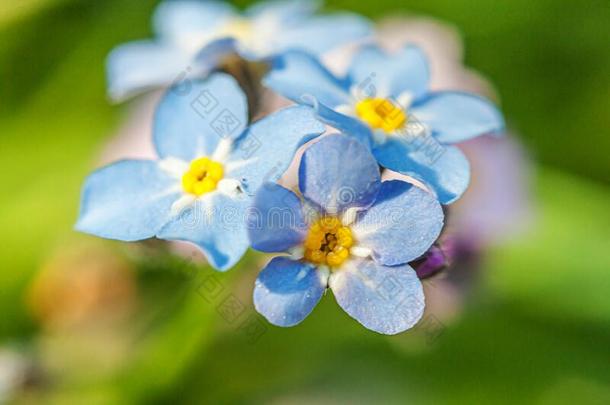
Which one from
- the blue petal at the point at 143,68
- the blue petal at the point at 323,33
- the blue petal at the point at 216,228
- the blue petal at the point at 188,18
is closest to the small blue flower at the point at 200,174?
the blue petal at the point at 216,228

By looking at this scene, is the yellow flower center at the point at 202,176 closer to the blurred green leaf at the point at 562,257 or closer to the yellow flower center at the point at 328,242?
the yellow flower center at the point at 328,242

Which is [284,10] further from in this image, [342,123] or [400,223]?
[400,223]

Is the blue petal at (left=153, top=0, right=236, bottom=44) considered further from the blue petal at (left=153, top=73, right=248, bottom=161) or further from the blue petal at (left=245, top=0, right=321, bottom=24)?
the blue petal at (left=153, top=73, right=248, bottom=161)

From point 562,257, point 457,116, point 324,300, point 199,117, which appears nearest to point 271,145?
point 199,117

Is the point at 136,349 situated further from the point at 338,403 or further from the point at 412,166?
the point at 412,166

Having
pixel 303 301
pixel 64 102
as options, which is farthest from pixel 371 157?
pixel 64 102

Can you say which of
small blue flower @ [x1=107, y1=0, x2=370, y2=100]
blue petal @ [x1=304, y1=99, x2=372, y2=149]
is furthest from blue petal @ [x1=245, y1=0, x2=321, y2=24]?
blue petal @ [x1=304, y1=99, x2=372, y2=149]

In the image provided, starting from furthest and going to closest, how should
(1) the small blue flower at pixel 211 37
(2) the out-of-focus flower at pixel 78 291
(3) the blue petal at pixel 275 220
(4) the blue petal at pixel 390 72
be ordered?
1. (2) the out-of-focus flower at pixel 78 291
2. (1) the small blue flower at pixel 211 37
3. (4) the blue petal at pixel 390 72
4. (3) the blue petal at pixel 275 220
